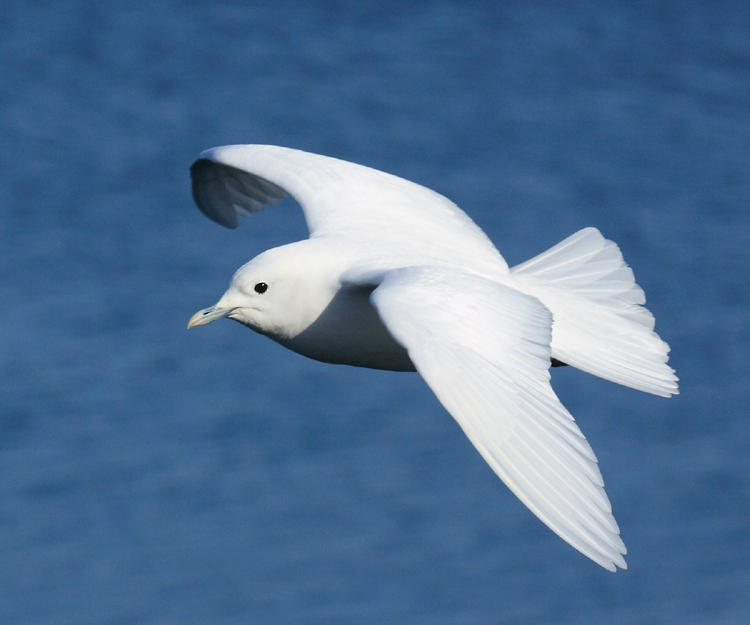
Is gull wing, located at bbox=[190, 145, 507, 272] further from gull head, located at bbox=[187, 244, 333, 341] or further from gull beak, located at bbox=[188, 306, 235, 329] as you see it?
gull beak, located at bbox=[188, 306, 235, 329]

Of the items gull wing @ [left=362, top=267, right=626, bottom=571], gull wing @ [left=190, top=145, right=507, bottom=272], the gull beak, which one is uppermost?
gull wing @ [left=190, top=145, right=507, bottom=272]

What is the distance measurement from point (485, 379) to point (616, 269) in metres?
1.59

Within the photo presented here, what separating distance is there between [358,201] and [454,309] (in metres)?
1.43

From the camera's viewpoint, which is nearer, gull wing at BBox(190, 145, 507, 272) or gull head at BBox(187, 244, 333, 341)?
gull head at BBox(187, 244, 333, 341)

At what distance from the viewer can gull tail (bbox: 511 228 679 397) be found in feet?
A: 16.9

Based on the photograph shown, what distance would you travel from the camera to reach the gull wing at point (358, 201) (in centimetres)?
567

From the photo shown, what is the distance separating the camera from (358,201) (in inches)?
235

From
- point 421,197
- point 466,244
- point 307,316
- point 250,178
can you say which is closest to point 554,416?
point 307,316

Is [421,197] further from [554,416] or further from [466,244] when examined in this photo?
[554,416]

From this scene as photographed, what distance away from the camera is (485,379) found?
4.39 meters

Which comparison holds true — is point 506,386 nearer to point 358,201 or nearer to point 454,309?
point 454,309

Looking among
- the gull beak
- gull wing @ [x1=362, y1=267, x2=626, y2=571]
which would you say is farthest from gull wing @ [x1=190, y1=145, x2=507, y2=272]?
gull wing @ [x1=362, y1=267, x2=626, y2=571]

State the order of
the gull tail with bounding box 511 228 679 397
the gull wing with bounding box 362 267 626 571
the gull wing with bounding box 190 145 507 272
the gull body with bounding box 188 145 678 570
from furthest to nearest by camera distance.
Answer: the gull wing with bounding box 190 145 507 272, the gull tail with bounding box 511 228 679 397, the gull body with bounding box 188 145 678 570, the gull wing with bounding box 362 267 626 571

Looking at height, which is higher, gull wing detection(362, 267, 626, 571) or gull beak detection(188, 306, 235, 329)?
gull beak detection(188, 306, 235, 329)
